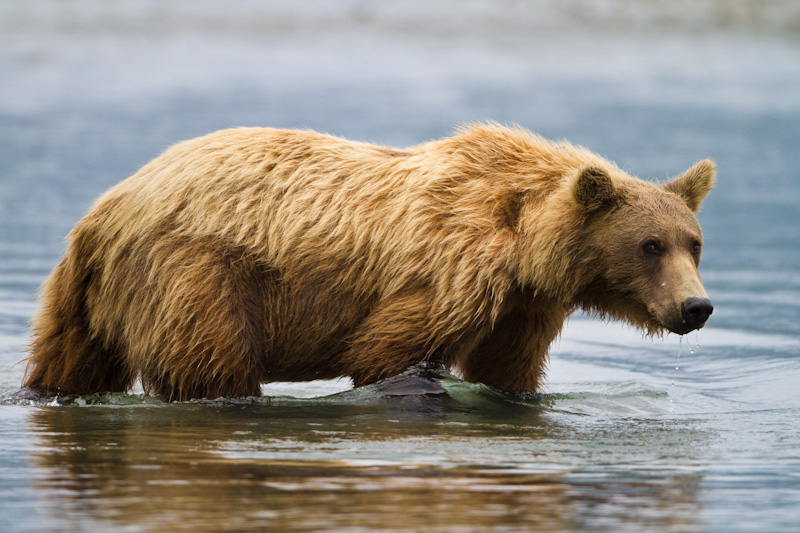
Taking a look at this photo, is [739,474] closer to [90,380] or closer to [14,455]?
[14,455]

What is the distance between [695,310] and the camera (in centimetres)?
796

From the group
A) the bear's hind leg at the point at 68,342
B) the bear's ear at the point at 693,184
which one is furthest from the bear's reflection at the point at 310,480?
the bear's ear at the point at 693,184

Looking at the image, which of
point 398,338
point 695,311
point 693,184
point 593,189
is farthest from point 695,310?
point 398,338

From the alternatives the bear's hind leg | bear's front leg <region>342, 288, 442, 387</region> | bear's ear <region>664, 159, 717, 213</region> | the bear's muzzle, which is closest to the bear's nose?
the bear's muzzle

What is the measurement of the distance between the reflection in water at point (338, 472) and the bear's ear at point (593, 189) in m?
1.44

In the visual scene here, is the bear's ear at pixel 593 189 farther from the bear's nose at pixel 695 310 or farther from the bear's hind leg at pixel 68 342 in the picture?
the bear's hind leg at pixel 68 342

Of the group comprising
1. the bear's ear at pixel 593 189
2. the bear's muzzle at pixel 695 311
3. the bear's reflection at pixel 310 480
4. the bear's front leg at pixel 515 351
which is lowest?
the bear's reflection at pixel 310 480

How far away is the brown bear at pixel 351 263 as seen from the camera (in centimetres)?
838

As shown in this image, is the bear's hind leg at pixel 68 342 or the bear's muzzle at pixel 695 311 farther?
the bear's hind leg at pixel 68 342

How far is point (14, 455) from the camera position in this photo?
7000 millimetres

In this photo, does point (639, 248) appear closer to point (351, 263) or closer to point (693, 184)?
point (693, 184)

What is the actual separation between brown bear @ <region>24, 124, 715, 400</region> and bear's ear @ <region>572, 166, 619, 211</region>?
0.04 feet

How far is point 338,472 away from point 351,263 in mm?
2401

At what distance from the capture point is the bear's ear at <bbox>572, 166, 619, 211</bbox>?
8250mm
